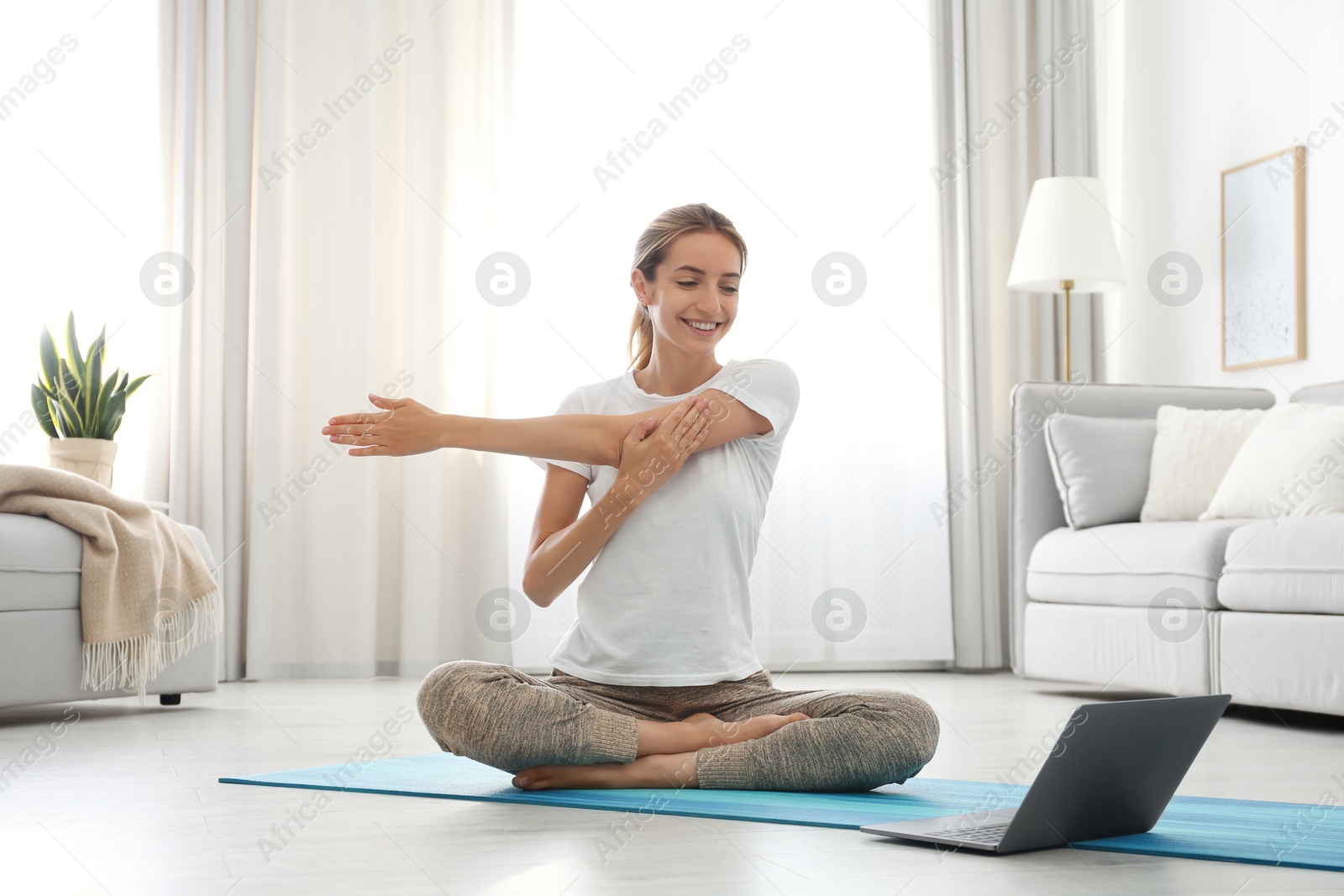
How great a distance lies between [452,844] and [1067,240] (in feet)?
10.1

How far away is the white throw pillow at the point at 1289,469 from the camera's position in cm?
275

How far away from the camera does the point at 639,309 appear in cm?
197

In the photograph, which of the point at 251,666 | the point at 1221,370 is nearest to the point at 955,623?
the point at 1221,370

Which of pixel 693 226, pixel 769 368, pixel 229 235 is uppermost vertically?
pixel 229 235

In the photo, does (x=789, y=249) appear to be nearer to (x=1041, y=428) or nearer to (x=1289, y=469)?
(x=1041, y=428)

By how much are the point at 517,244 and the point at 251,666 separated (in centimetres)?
149

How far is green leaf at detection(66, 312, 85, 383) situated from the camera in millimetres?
3410

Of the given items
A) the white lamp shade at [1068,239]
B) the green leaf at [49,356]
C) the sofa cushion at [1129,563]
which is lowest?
the sofa cushion at [1129,563]

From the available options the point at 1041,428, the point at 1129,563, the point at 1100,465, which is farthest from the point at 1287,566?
the point at 1041,428

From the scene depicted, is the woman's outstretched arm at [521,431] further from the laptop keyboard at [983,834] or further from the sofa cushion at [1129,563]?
the sofa cushion at [1129,563]

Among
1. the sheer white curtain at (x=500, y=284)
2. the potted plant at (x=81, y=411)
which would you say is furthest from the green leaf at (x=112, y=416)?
the sheer white curtain at (x=500, y=284)

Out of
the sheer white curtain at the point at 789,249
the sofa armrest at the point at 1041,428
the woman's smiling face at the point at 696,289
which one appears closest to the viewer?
the woman's smiling face at the point at 696,289

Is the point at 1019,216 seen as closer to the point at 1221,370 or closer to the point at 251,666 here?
the point at 1221,370

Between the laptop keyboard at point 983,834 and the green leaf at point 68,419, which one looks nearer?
the laptop keyboard at point 983,834
